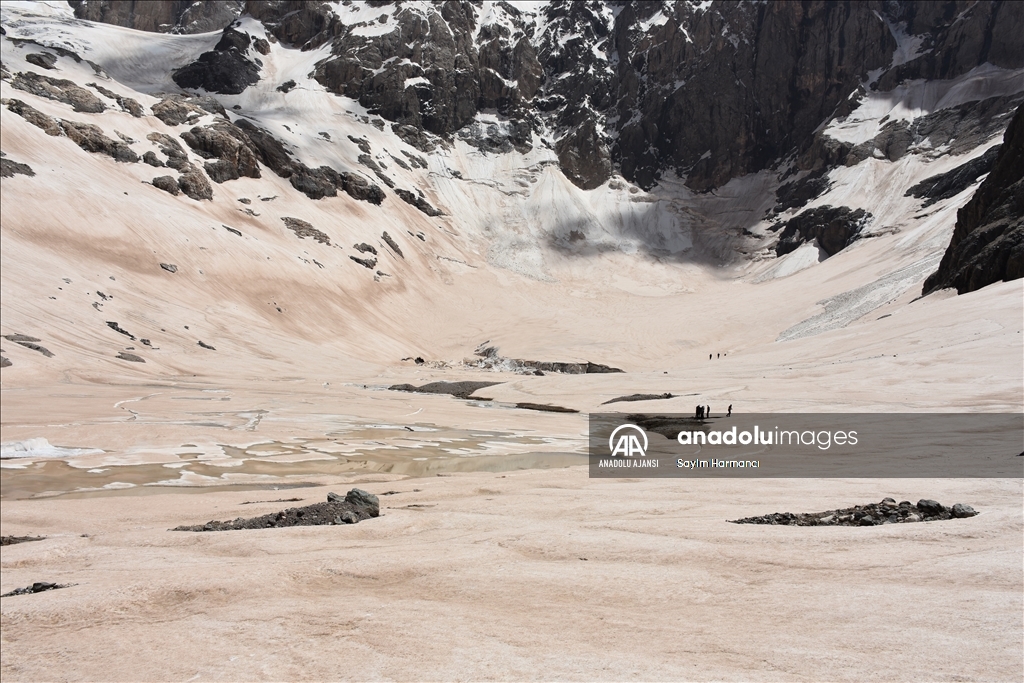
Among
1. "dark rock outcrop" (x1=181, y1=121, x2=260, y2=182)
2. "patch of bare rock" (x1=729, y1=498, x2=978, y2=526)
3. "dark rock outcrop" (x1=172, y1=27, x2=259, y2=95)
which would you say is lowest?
"patch of bare rock" (x1=729, y1=498, x2=978, y2=526)

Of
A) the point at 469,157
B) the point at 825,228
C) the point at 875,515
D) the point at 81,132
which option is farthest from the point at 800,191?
the point at 875,515

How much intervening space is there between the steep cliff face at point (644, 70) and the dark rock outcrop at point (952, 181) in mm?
13487

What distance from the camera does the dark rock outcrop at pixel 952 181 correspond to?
5534 cm

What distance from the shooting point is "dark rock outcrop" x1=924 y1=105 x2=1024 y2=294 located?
2923 cm

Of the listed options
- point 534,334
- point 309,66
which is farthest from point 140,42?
point 534,334

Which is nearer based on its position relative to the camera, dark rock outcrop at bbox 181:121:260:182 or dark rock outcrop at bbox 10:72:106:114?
dark rock outcrop at bbox 10:72:106:114

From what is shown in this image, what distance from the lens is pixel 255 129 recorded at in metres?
57.2

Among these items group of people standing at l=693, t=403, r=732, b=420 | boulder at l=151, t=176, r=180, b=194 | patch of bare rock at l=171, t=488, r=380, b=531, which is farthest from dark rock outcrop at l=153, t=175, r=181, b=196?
patch of bare rock at l=171, t=488, r=380, b=531

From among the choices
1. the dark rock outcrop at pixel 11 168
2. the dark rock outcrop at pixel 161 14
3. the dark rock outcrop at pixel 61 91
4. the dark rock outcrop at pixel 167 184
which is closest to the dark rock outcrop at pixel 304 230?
the dark rock outcrop at pixel 167 184

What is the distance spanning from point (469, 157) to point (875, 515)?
79371 millimetres

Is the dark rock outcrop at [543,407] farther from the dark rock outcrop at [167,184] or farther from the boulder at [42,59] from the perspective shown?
the boulder at [42,59]

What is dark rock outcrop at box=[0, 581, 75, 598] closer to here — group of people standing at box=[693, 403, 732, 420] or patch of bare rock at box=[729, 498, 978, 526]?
patch of bare rock at box=[729, 498, 978, 526]

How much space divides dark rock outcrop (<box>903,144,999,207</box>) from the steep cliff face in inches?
531

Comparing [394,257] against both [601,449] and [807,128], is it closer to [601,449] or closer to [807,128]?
[601,449]
